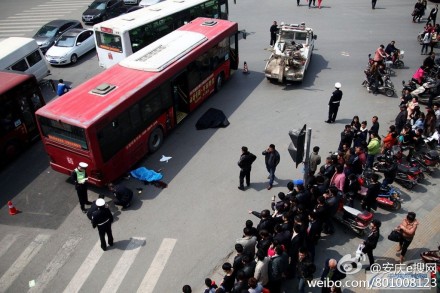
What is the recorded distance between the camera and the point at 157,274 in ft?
34.4

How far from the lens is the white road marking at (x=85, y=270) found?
10250mm

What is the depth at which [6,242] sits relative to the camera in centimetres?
1175

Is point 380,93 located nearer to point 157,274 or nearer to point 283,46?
point 283,46

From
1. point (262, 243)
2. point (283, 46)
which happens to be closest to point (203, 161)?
point (262, 243)

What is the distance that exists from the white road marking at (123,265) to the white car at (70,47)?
14863 mm

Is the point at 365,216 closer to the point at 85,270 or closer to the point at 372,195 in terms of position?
the point at 372,195

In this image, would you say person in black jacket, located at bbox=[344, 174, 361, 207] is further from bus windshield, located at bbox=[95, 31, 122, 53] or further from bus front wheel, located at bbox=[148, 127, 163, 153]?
bus windshield, located at bbox=[95, 31, 122, 53]

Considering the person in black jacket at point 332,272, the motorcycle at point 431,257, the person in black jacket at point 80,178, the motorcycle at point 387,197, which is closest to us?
the person in black jacket at point 332,272

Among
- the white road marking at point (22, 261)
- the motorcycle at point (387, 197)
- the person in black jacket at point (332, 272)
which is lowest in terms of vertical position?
the white road marking at point (22, 261)

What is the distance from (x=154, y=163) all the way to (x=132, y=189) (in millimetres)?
1647

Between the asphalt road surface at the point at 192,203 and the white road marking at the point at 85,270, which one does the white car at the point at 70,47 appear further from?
the white road marking at the point at 85,270

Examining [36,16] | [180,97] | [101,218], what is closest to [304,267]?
[101,218]

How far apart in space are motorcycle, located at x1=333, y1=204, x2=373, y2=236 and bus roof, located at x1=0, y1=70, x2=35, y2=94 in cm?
1230

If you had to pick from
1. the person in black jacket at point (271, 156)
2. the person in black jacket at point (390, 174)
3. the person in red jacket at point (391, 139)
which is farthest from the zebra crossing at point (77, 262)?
the person in red jacket at point (391, 139)
